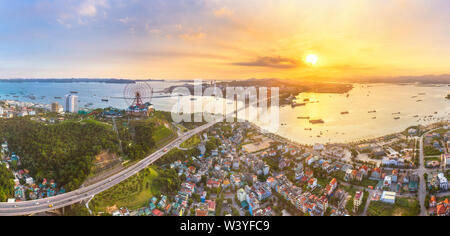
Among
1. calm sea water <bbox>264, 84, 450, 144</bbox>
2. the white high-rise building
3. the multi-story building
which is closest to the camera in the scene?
the multi-story building

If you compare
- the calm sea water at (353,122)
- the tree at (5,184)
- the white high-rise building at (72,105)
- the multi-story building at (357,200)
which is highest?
the white high-rise building at (72,105)

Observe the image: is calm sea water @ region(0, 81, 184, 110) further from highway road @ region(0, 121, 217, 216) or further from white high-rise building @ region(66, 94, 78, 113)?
highway road @ region(0, 121, 217, 216)

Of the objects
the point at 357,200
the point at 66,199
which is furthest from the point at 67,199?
the point at 357,200

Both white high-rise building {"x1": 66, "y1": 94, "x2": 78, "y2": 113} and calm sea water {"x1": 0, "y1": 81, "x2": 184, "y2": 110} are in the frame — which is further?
calm sea water {"x1": 0, "y1": 81, "x2": 184, "y2": 110}

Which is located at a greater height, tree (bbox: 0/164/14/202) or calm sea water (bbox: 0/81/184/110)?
calm sea water (bbox: 0/81/184/110)

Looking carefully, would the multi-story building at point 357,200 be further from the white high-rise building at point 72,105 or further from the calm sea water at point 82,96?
the white high-rise building at point 72,105

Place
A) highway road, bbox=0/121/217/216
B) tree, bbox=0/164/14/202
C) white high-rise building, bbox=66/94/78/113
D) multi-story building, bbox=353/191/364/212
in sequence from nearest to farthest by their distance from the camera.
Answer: highway road, bbox=0/121/217/216 → tree, bbox=0/164/14/202 → multi-story building, bbox=353/191/364/212 → white high-rise building, bbox=66/94/78/113

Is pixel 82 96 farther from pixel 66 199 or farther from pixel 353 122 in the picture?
pixel 353 122

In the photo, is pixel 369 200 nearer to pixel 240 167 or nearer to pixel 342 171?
pixel 342 171

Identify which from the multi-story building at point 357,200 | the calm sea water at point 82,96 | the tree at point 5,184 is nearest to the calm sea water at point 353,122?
the multi-story building at point 357,200

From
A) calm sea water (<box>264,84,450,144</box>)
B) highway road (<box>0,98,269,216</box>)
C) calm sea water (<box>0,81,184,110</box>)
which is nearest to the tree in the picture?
highway road (<box>0,98,269,216</box>)

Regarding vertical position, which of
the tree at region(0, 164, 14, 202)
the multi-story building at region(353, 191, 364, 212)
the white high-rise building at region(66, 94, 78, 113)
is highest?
the white high-rise building at region(66, 94, 78, 113)
